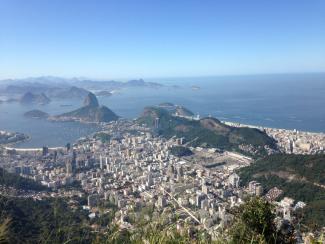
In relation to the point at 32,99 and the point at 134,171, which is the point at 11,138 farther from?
the point at 32,99

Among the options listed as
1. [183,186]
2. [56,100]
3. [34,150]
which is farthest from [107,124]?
[56,100]

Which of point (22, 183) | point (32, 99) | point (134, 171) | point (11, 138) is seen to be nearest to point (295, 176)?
point (134, 171)

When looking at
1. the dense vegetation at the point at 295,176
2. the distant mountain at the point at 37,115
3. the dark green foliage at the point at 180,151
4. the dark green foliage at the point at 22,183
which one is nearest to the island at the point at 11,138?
the distant mountain at the point at 37,115

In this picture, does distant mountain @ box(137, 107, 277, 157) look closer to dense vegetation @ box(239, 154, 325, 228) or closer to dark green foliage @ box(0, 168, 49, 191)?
dense vegetation @ box(239, 154, 325, 228)

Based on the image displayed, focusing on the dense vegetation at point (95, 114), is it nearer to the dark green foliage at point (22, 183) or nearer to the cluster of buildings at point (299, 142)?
the cluster of buildings at point (299, 142)

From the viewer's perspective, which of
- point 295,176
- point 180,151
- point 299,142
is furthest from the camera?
point 299,142

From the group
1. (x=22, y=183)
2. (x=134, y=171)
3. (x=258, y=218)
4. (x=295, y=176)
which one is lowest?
(x=134, y=171)

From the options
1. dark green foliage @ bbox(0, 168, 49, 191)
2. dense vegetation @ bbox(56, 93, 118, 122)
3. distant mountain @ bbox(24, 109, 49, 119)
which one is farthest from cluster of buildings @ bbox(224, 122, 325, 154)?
distant mountain @ bbox(24, 109, 49, 119)
